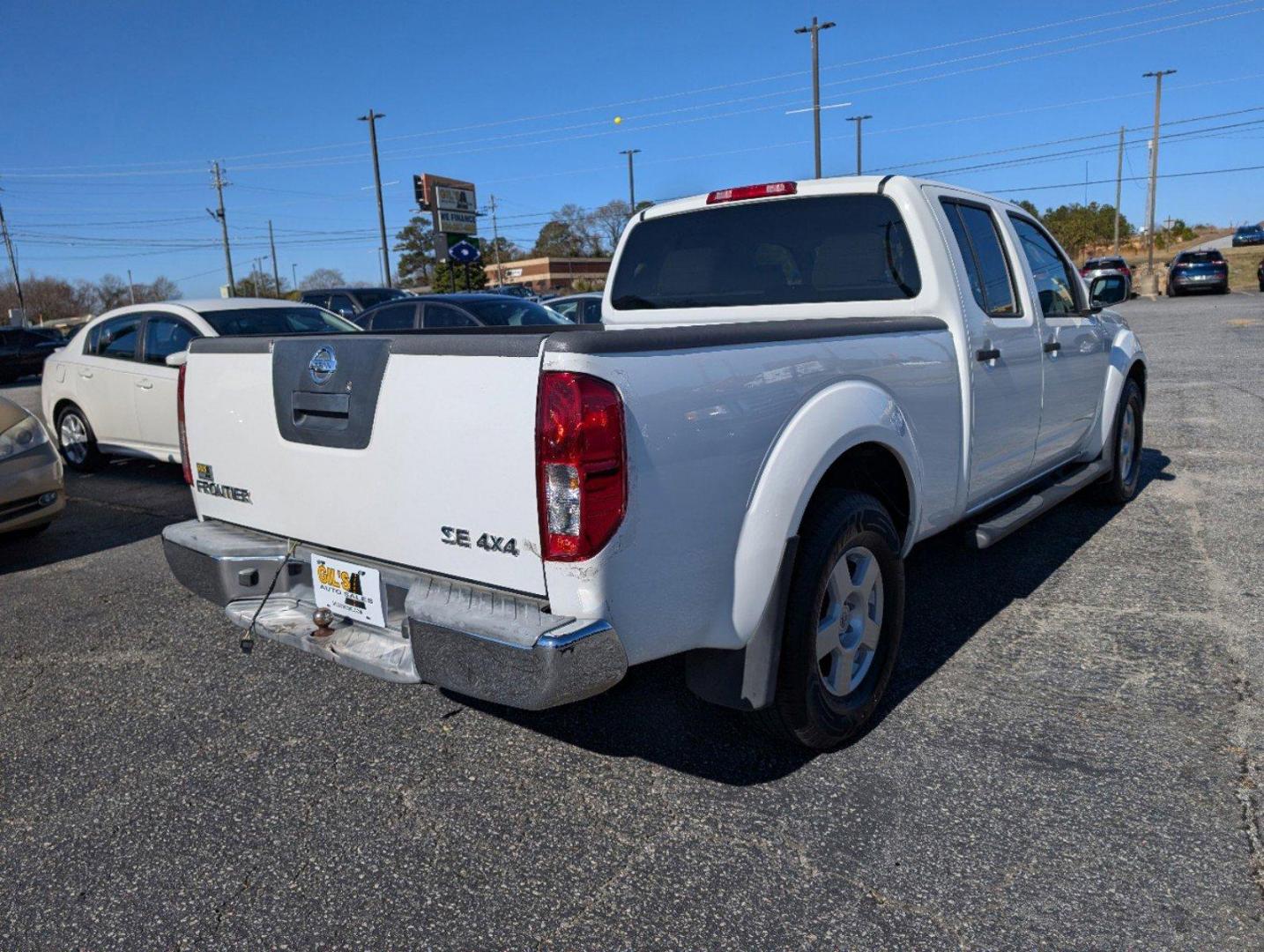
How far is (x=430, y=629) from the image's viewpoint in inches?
100

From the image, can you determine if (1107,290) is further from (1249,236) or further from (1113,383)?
(1249,236)

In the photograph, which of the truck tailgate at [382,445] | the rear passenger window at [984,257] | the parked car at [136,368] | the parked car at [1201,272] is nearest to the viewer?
the truck tailgate at [382,445]

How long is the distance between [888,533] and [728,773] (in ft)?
3.14

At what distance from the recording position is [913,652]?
3963 millimetres

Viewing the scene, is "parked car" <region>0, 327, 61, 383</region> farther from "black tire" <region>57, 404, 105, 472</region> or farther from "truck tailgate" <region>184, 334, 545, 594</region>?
"truck tailgate" <region>184, 334, 545, 594</region>

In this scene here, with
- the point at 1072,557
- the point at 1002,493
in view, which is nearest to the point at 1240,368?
the point at 1072,557

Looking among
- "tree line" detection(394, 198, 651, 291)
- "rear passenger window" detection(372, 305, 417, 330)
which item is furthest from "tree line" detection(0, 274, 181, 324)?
"rear passenger window" detection(372, 305, 417, 330)

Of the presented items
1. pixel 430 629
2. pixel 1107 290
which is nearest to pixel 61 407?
pixel 430 629

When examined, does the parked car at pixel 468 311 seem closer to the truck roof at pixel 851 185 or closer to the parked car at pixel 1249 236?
the truck roof at pixel 851 185

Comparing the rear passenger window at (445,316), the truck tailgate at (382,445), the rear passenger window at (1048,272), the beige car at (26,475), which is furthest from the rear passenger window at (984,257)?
the rear passenger window at (445,316)

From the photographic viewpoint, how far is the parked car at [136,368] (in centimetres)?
802

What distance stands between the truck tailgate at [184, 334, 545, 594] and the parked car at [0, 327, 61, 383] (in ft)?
80.8

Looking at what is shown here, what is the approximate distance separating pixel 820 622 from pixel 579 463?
114 cm

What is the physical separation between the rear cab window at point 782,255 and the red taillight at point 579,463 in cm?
204
